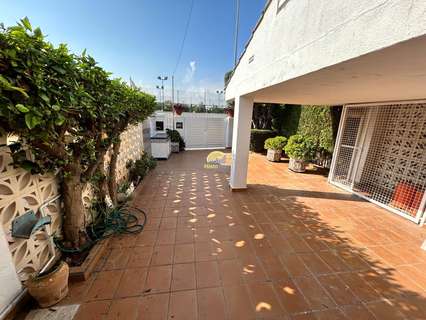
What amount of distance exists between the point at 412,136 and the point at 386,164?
810mm

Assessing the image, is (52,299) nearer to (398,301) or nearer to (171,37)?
(398,301)

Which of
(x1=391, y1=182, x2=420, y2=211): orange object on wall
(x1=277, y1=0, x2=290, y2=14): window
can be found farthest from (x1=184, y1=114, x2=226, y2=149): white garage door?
(x1=391, y1=182, x2=420, y2=211): orange object on wall

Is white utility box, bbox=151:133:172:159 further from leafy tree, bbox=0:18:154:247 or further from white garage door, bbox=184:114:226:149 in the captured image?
leafy tree, bbox=0:18:154:247

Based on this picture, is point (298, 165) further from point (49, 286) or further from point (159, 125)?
point (159, 125)

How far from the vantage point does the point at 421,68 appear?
147 centimetres

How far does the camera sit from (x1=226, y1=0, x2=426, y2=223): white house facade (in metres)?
1.15

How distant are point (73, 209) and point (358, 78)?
3623 millimetres

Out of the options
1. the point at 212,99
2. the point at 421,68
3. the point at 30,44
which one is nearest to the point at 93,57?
the point at 30,44

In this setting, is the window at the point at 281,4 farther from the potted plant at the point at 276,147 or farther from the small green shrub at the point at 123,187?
the potted plant at the point at 276,147

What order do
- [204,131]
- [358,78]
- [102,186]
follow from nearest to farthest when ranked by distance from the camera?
[358,78]
[102,186]
[204,131]

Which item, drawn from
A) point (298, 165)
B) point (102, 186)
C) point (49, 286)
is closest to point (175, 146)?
point (298, 165)

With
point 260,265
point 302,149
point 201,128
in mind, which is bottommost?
point 260,265

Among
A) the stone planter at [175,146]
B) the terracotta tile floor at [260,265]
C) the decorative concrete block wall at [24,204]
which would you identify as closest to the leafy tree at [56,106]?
the decorative concrete block wall at [24,204]

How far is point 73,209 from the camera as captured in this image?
209 centimetres
